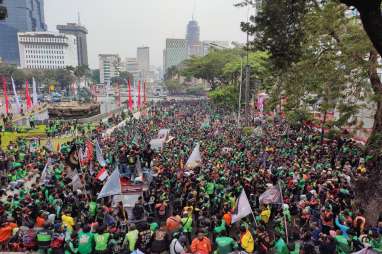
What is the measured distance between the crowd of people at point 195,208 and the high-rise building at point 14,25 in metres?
173

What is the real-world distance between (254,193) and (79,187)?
6.13 m

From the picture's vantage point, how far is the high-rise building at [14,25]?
166000 mm

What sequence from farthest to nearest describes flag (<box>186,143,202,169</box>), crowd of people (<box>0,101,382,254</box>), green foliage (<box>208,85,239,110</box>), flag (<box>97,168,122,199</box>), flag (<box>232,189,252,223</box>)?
green foliage (<box>208,85,239,110</box>), flag (<box>186,143,202,169</box>), flag (<box>97,168,122,199</box>), flag (<box>232,189,252,223</box>), crowd of people (<box>0,101,382,254</box>)

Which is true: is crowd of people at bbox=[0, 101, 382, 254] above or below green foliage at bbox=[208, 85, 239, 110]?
below

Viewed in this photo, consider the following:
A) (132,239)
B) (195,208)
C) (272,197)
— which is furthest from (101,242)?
(272,197)

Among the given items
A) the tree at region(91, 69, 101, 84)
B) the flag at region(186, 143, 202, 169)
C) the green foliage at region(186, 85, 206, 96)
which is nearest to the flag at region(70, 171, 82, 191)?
the flag at region(186, 143, 202, 169)

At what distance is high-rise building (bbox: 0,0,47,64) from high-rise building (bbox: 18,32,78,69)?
1510cm

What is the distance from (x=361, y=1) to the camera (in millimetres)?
4750

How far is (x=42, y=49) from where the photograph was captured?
15762 centimetres

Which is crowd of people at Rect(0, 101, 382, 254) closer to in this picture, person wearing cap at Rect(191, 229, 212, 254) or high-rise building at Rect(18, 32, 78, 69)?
person wearing cap at Rect(191, 229, 212, 254)

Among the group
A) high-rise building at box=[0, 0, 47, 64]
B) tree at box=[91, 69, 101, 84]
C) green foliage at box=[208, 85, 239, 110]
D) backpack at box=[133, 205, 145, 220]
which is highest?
high-rise building at box=[0, 0, 47, 64]

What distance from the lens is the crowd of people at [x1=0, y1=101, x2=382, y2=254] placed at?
7512mm

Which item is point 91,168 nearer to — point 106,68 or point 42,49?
point 42,49

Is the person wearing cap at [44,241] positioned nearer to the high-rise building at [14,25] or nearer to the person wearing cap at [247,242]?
the person wearing cap at [247,242]
